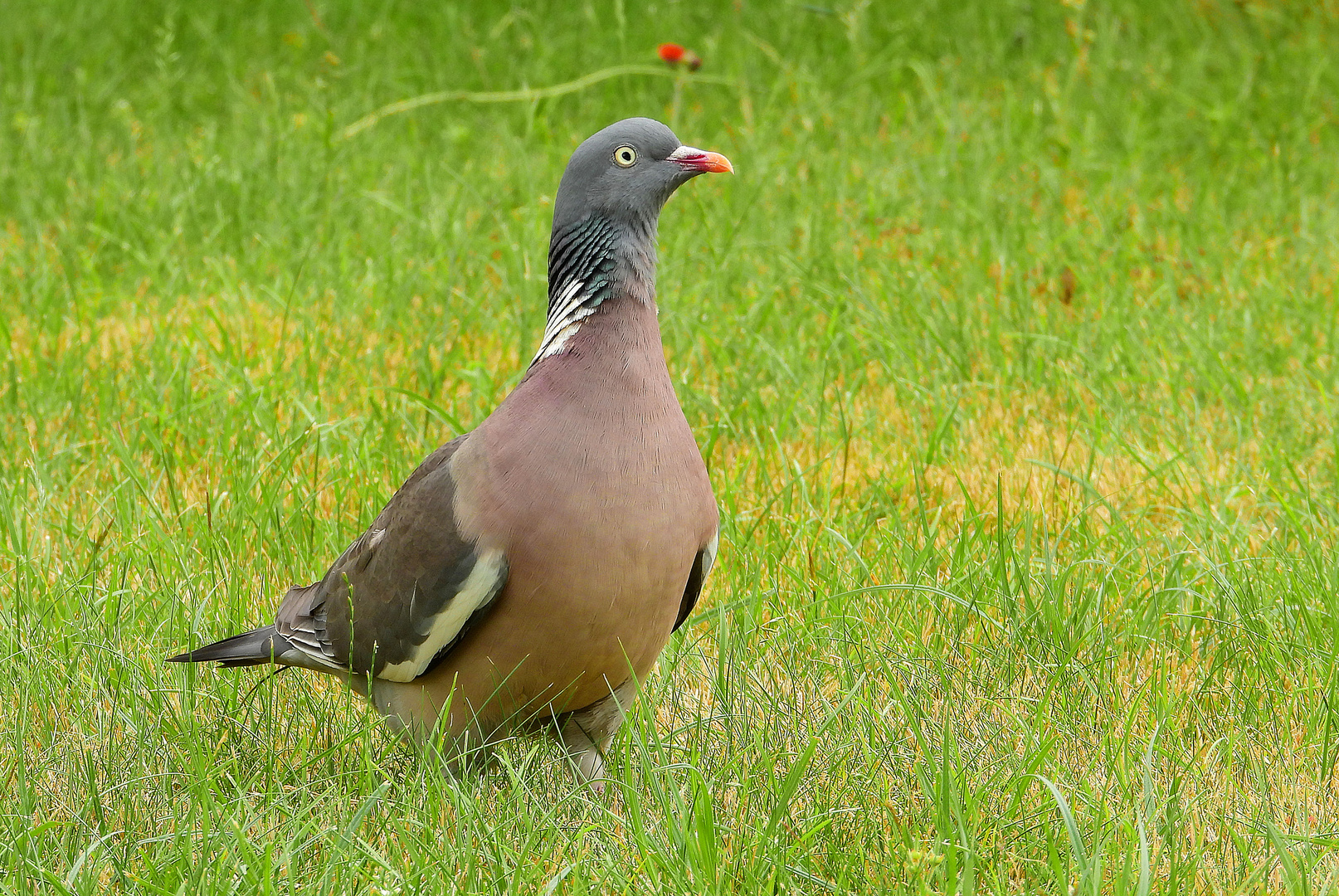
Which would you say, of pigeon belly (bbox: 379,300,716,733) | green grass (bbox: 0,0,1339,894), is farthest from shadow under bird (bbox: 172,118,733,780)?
green grass (bbox: 0,0,1339,894)

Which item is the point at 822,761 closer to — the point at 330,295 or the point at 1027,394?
the point at 1027,394

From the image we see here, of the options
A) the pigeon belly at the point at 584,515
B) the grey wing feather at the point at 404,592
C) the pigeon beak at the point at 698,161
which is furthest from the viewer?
the pigeon beak at the point at 698,161

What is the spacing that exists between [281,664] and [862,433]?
2.05 meters

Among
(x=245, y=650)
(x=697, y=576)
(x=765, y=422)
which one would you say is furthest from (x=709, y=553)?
(x=765, y=422)

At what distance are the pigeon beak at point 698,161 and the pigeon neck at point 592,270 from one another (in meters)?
0.15

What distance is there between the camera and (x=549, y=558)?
2.76 m

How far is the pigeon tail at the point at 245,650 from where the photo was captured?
320 cm

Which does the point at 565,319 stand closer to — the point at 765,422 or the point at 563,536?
the point at 563,536

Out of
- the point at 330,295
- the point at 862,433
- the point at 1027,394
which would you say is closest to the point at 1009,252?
the point at 1027,394

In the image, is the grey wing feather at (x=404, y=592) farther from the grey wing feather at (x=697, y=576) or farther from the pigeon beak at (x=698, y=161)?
the pigeon beak at (x=698, y=161)

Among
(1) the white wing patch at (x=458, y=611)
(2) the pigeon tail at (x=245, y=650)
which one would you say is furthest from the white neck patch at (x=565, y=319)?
(2) the pigeon tail at (x=245, y=650)

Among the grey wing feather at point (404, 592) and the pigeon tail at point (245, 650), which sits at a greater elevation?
the grey wing feather at point (404, 592)

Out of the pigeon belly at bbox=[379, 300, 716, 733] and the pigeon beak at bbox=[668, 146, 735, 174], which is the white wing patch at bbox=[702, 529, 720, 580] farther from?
the pigeon beak at bbox=[668, 146, 735, 174]

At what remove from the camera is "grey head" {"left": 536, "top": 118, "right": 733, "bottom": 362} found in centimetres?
296
